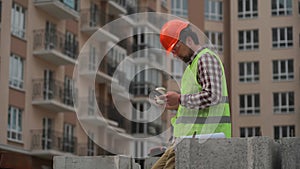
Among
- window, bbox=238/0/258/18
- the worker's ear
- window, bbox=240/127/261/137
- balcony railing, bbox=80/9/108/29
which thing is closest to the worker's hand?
the worker's ear

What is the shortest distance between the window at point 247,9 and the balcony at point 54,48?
1095 inches

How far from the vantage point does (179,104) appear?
254 inches

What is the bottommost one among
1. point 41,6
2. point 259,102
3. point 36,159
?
point 36,159

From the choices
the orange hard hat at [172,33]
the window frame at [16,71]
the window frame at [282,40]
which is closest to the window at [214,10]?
the window frame at [282,40]

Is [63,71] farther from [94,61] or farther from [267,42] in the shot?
[267,42]

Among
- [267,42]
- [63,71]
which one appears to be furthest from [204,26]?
[63,71]

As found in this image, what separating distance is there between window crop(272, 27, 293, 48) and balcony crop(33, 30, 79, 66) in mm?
27696

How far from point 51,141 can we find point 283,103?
31347mm

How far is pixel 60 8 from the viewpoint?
153 ft

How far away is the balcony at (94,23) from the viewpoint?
52469 millimetres

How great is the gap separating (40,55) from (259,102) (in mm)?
31869

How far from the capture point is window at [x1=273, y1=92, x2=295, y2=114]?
71375 millimetres

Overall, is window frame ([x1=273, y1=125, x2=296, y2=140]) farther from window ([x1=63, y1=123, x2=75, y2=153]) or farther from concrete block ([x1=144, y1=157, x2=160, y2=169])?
concrete block ([x1=144, y1=157, x2=160, y2=169])

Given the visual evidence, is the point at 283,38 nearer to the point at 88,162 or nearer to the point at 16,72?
the point at 16,72
